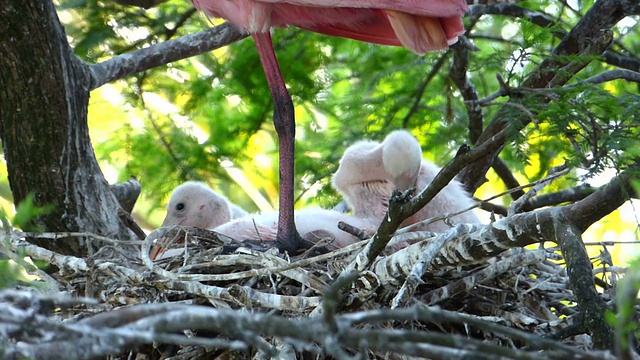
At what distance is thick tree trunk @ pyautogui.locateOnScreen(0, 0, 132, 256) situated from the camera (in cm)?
400

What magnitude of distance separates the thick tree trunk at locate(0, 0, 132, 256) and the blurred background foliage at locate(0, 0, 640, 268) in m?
1.28

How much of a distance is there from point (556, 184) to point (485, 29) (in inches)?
56.4

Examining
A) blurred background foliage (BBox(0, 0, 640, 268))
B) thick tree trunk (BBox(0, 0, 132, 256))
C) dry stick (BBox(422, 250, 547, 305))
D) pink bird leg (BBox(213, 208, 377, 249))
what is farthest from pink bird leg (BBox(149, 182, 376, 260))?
blurred background foliage (BBox(0, 0, 640, 268))

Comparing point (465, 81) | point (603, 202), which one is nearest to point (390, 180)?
point (465, 81)

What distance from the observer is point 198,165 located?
617 centimetres

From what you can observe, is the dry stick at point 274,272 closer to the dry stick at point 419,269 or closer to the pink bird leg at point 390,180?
the dry stick at point 419,269

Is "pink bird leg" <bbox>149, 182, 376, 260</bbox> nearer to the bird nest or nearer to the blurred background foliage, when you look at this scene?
the bird nest

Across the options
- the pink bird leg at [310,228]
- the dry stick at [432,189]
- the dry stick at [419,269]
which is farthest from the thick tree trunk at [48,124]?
the dry stick at [432,189]

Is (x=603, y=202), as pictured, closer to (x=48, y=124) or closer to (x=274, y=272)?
(x=274, y=272)

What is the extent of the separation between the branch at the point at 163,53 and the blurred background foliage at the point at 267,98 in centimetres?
55

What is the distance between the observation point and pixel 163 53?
4.93 meters

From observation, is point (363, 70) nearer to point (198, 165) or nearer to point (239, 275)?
point (198, 165)

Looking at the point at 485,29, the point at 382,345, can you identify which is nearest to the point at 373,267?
the point at 382,345

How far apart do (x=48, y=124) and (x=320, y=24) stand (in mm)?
1458
